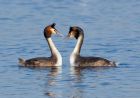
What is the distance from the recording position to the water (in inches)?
738

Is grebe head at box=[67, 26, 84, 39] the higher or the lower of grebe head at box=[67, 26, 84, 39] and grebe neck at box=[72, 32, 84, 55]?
the higher

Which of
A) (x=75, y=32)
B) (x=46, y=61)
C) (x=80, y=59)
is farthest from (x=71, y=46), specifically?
(x=46, y=61)

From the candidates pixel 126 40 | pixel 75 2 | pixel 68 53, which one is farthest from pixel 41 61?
pixel 75 2

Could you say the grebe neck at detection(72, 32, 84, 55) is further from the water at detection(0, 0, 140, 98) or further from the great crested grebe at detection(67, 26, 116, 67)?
the water at detection(0, 0, 140, 98)

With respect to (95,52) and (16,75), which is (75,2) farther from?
(16,75)

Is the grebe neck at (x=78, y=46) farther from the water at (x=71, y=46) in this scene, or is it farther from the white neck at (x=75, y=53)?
the water at (x=71, y=46)

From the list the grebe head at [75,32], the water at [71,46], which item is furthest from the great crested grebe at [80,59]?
the water at [71,46]

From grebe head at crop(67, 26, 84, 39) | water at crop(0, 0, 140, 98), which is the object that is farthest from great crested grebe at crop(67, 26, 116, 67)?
water at crop(0, 0, 140, 98)

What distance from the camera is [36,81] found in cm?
1988

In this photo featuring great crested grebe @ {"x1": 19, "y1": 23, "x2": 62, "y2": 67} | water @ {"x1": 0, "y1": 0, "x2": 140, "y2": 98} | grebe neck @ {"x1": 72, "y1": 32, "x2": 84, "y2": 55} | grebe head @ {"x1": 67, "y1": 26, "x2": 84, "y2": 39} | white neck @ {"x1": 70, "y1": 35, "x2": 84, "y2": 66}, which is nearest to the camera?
water @ {"x1": 0, "y1": 0, "x2": 140, "y2": 98}

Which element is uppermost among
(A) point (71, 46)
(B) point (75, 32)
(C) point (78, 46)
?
(B) point (75, 32)

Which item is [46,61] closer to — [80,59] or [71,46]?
[80,59]

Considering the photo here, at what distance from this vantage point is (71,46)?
2525 cm

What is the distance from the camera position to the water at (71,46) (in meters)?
18.8
